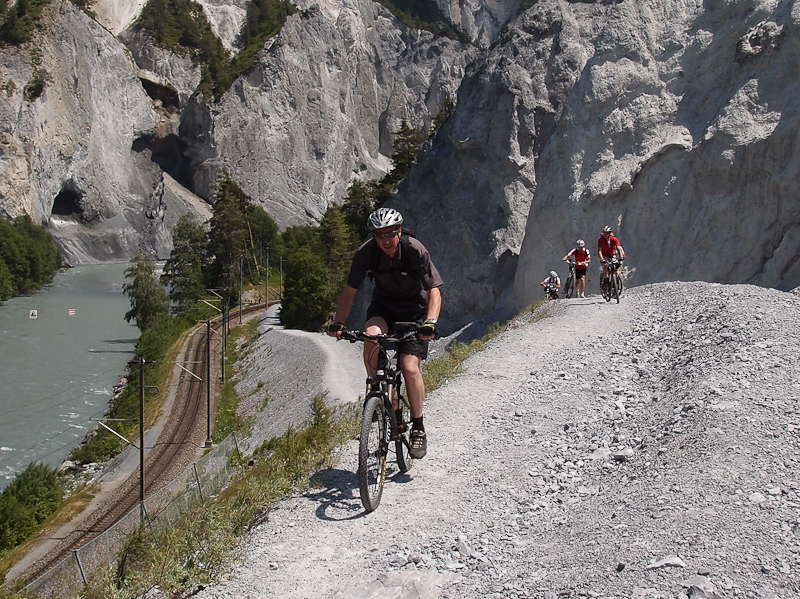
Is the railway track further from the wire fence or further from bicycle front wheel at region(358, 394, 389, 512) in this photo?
bicycle front wheel at region(358, 394, 389, 512)

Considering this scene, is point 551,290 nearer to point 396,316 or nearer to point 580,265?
point 580,265

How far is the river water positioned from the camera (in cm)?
3753

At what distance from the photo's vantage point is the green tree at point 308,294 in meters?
55.3

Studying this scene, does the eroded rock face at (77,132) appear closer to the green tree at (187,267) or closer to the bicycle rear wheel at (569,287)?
the green tree at (187,267)

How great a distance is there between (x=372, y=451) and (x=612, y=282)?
36.0 feet

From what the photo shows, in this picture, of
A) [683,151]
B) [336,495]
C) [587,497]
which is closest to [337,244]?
[683,151]

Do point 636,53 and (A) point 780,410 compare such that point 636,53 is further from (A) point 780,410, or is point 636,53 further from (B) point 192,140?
(B) point 192,140

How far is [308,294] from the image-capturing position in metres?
55.6

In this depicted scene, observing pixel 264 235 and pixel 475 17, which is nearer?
pixel 264 235

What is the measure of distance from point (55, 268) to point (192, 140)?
32508mm

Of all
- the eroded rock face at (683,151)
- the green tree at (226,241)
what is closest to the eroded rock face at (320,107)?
the green tree at (226,241)

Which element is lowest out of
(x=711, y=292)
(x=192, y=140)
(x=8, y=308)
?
(x=8, y=308)

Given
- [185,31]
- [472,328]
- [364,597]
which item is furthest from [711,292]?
[185,31]

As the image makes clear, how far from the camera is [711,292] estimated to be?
12297 millimetres
